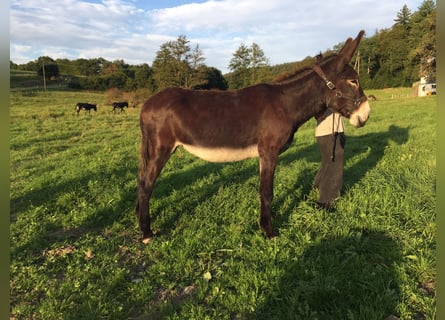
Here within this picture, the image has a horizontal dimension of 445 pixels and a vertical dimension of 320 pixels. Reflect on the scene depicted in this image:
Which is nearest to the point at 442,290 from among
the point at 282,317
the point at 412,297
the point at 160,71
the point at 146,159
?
the point at 282,317

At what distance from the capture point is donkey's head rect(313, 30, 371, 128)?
4.64 meters

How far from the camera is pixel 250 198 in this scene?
5.89 metres

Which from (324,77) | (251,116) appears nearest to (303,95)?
(324,77)

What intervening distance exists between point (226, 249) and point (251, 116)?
1953 mm

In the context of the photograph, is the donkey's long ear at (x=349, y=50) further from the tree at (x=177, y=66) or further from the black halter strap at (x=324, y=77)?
the tree at (x=177, y=66)

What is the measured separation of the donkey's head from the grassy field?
5.08 ft

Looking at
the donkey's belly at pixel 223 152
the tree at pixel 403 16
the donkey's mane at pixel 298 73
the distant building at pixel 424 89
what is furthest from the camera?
the tree at pixel 403 16

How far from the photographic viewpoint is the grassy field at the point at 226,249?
3.14 m

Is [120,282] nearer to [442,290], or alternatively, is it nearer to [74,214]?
[74,214]

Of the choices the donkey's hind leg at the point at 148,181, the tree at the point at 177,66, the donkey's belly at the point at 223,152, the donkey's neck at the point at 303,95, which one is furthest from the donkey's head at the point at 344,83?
the tree at the point at 177,66

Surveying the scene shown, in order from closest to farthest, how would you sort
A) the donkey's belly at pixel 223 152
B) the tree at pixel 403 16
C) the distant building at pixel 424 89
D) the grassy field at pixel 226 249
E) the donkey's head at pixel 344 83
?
the grassy field at pixel 226 249, the donkey's head at pixel 344 83, the donkey's belly at pixel 223 152, the distant building at pixel 424 89, the tree at pixel 403 16

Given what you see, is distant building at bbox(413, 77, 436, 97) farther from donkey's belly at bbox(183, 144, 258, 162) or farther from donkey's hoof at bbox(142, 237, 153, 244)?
donkey's hoof at bbox(142, 237, 153, 244)

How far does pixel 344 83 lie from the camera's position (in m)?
4.68

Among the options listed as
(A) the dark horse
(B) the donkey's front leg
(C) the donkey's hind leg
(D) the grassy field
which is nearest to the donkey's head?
(A) the dark horse
